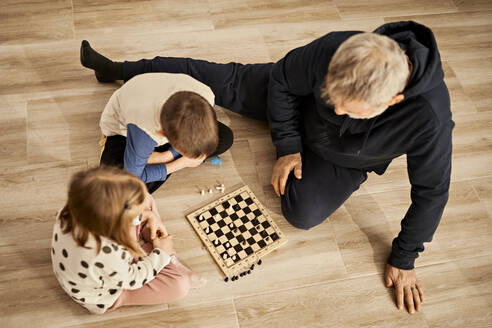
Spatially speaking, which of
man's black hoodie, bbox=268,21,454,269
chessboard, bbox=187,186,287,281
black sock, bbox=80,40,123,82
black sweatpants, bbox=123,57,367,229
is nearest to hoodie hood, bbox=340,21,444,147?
man's black hoodie, bbox=268,21,454,269

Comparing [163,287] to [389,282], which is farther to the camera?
[389,282]

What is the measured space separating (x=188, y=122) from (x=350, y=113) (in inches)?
19.4

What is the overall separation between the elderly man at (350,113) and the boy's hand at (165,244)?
0.50 metres

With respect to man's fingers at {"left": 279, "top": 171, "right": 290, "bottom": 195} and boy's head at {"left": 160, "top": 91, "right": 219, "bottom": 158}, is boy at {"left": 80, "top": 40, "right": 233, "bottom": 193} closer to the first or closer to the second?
boy's head at {"left": 160, "top": 91, "right": 219, "bottom": 158}

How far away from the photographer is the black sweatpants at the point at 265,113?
1685 mm

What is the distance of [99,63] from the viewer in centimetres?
183

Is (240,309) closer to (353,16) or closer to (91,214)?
(91,214)

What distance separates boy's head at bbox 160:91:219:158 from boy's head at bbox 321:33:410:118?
0.39 meters

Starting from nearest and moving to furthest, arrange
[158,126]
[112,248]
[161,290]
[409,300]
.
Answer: [112,248], [158,126], [161,290], [409,300]

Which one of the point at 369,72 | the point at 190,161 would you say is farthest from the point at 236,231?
the point at 369,72

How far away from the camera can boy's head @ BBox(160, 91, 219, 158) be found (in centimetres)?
A: 125

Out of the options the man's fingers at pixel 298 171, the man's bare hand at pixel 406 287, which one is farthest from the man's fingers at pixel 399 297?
the man's fingers at pixel 298 171

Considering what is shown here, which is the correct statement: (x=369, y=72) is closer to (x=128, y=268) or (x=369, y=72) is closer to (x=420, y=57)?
(x=420, y=57)

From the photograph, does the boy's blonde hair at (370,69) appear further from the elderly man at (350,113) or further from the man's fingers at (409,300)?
the man's fingers at (409,300)
